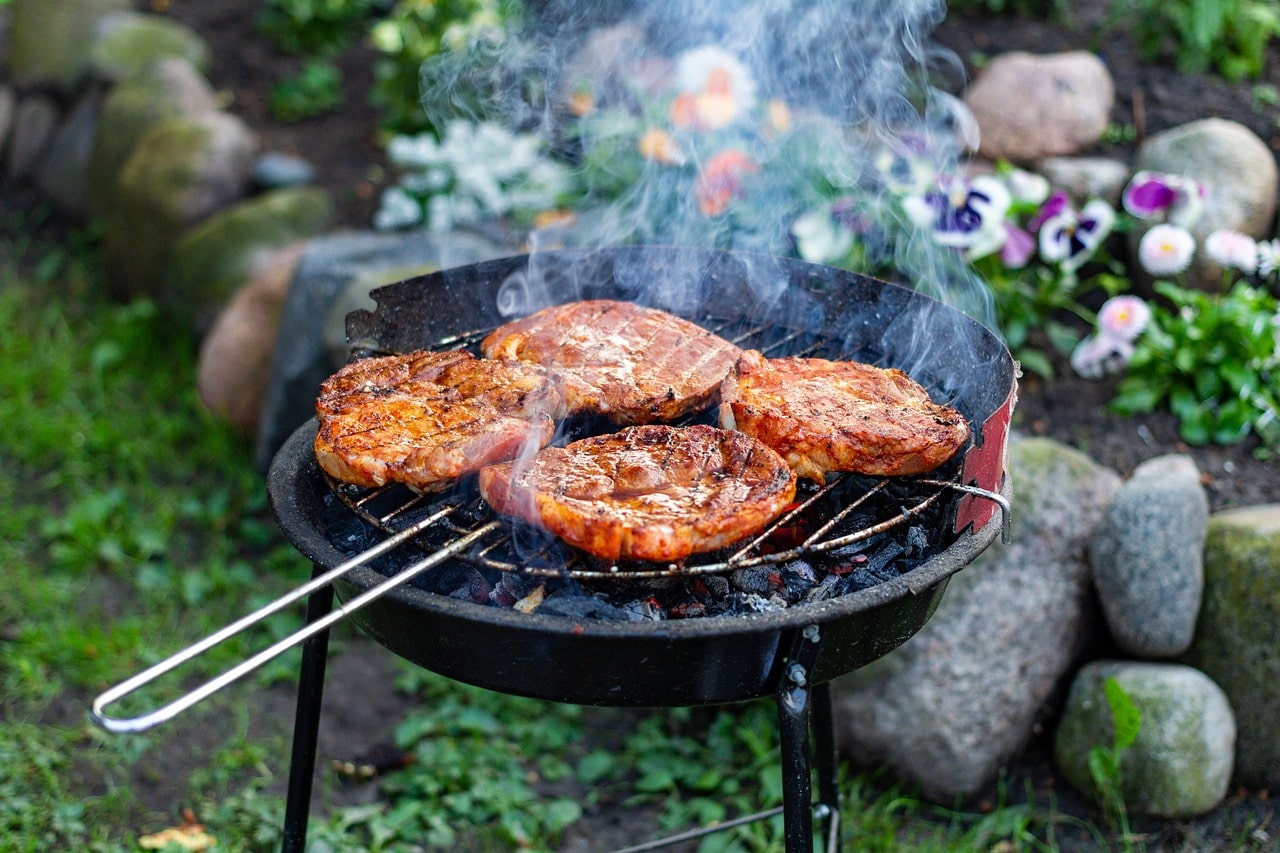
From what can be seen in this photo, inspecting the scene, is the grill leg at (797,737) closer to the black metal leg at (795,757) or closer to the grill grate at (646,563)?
the black metal leg at (795,757)

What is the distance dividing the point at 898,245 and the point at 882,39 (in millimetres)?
1269

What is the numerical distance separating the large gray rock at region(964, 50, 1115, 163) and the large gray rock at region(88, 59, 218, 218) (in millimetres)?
5402

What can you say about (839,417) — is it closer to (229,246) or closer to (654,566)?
(654,566)

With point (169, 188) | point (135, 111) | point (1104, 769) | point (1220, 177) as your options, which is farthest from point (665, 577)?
point (135, 111)

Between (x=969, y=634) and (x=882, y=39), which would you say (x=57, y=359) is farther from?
(x=969, y=634)

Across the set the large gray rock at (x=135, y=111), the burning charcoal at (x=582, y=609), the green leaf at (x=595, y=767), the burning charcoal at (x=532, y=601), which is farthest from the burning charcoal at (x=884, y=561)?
the large gray rock at (x=135, y=111)

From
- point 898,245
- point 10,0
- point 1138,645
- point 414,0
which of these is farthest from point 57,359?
point 1138,645

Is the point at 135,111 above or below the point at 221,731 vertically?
above

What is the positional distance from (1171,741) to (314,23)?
25.5 ft

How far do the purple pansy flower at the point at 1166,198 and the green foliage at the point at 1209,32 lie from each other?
1.34 meters

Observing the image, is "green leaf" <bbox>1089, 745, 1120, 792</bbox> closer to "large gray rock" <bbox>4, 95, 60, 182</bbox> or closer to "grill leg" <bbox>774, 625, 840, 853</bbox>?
"grill leg" <bbox>774, 625, 840, 853</bbox>

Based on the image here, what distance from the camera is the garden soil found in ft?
12.8

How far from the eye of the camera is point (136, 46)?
Answer: 8.23 m

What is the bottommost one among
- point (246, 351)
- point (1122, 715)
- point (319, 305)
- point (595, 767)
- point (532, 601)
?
point (595, 767)
